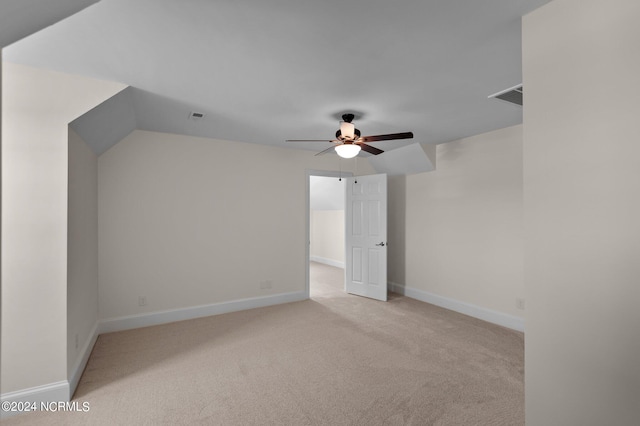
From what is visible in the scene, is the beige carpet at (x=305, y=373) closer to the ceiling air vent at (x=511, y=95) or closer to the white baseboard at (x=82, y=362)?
the white baseboard at (x=82, y=362)

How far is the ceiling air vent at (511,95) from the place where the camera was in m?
2.82

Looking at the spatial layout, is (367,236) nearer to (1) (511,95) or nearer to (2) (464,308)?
(2) (464,308)

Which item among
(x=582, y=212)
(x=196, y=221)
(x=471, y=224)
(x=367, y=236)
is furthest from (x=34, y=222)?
(x=471, y=224)

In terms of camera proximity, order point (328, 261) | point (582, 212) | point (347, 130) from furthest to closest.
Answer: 1. point (328, 261)
2. point (347, 130)
3. point (582, 212)

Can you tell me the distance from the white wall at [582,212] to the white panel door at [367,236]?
337 centimetres

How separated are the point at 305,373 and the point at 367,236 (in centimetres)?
289

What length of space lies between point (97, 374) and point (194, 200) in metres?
2.17

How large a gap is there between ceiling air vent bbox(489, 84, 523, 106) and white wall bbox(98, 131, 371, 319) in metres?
2.88

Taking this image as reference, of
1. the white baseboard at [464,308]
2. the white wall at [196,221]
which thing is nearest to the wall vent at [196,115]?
the white wall at [196,221]

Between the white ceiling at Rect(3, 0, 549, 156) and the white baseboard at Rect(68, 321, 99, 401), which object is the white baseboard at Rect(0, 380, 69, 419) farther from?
the white ceiling at Rect(3, 0, 549, 156)

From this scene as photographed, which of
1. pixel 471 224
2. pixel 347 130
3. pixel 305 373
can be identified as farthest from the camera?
pixel 471 224

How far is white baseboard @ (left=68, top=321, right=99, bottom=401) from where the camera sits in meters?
2.61

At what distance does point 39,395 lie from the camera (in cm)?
244

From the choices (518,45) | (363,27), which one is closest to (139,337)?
(363,27)
